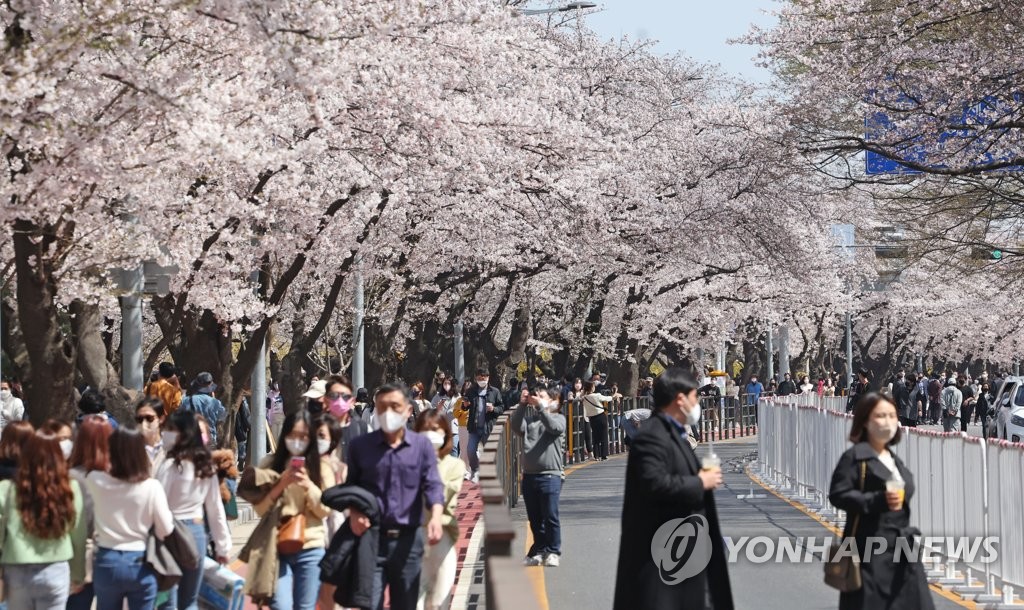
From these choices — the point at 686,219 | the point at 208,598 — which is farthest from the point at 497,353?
the point at 208,598

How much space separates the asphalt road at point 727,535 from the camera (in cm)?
1274

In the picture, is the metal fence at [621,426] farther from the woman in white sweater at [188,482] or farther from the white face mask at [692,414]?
the white face mask at [692,414]

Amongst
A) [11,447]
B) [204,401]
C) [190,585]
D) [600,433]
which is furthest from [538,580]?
[600,433]

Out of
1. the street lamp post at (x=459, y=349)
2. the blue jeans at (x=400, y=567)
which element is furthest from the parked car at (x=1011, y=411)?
the blue jeans at (x=400, y=567)

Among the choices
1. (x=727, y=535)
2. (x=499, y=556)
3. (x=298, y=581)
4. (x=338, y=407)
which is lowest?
(x=727, y=535)

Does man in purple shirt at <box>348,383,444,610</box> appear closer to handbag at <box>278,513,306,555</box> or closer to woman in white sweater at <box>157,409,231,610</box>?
handbag at <box>278,513,306,555</box>

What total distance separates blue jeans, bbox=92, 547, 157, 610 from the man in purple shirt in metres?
1.25

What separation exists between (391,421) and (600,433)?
2486 cm

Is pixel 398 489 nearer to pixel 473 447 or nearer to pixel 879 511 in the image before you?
pixel 879 511

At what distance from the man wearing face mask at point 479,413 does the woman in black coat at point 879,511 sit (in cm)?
1769

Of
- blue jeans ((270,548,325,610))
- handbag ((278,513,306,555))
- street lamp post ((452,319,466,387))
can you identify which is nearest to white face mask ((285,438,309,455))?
handbag ((278,513,306,555))

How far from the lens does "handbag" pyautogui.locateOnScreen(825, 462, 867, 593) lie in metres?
7.67

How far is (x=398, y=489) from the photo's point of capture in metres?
9.51

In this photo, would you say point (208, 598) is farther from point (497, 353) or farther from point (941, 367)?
point (941, 367)
